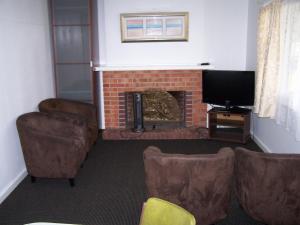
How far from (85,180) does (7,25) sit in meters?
2.01

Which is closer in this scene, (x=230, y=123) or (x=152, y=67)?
(x=230, y=123)

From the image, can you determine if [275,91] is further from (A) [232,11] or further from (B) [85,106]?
(B) [85,106]

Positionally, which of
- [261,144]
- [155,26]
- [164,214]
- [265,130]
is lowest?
[261,144]

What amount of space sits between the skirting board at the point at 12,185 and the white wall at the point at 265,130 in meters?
3.23

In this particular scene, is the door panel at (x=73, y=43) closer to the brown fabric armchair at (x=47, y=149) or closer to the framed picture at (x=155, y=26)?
the framed picture at (x=155, y=26)

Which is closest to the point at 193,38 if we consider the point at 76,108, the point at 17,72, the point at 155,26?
the point at 155,26

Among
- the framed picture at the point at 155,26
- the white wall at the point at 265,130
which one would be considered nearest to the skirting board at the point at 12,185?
the framed picture at the point at 155,26

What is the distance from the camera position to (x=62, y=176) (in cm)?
373

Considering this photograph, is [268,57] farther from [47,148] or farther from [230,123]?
[47,148]

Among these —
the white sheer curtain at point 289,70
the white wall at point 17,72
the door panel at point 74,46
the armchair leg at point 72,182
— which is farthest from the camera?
the door panel at point 74,46

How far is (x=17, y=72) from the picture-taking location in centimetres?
393

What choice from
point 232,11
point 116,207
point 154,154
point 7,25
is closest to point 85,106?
point 7,25

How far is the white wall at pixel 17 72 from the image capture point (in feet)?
11.7

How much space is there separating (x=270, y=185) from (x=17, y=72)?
310cm
